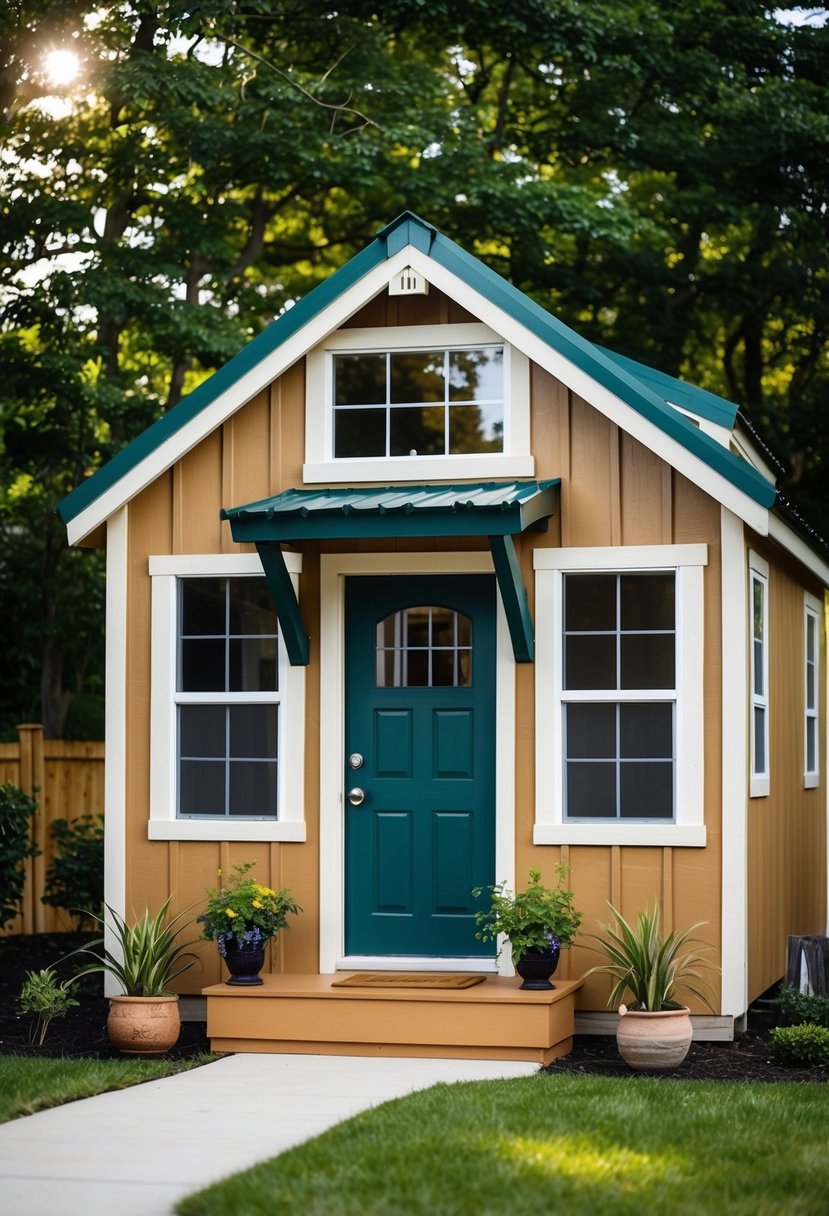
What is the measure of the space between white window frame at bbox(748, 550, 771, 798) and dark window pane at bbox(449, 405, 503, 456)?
1735 millimetres

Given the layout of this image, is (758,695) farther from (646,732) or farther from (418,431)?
(418,431)

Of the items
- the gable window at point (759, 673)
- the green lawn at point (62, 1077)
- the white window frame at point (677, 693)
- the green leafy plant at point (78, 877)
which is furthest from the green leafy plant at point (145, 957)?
the gable window at point (759, 673)

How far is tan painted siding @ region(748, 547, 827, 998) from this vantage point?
32.5ft

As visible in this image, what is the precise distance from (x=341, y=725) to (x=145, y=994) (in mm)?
1993

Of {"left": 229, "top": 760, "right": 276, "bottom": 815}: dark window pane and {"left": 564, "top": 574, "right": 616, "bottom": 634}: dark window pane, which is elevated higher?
{"left": 564, "top": 574, "right": 616, "bottom": 634}: dark window pane

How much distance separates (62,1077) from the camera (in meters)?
7.71

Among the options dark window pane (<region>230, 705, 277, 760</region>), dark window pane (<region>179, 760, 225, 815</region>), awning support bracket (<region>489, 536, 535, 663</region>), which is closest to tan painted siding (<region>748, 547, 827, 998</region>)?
awning support bracket (<region>489, 536, 535, 663</region>)

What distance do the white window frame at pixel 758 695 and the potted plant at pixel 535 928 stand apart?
1.50 m

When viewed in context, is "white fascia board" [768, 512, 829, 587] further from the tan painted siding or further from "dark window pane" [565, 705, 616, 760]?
"dark window pane" [565, 705, 616, 760]

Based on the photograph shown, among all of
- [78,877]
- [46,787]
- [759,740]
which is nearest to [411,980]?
[759,740]

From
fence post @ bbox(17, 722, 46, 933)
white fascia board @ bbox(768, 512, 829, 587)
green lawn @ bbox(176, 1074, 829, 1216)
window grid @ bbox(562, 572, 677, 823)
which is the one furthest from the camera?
fence post @ bbox(17, 722, 46, 933)

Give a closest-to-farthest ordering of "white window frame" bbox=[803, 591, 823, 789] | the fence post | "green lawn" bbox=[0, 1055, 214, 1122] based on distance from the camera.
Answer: "green lawn" bbox=[0, 1055, 214, 1122] → "white window frame" bbox=[803, 591, 823, 789] → the fence post

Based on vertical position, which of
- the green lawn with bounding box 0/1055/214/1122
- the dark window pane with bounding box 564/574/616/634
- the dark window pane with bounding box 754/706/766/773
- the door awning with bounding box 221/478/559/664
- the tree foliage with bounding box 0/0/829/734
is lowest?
the green lawn with bounding box 0/1055/214/1122

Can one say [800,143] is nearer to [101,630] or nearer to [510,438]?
[101,630]
